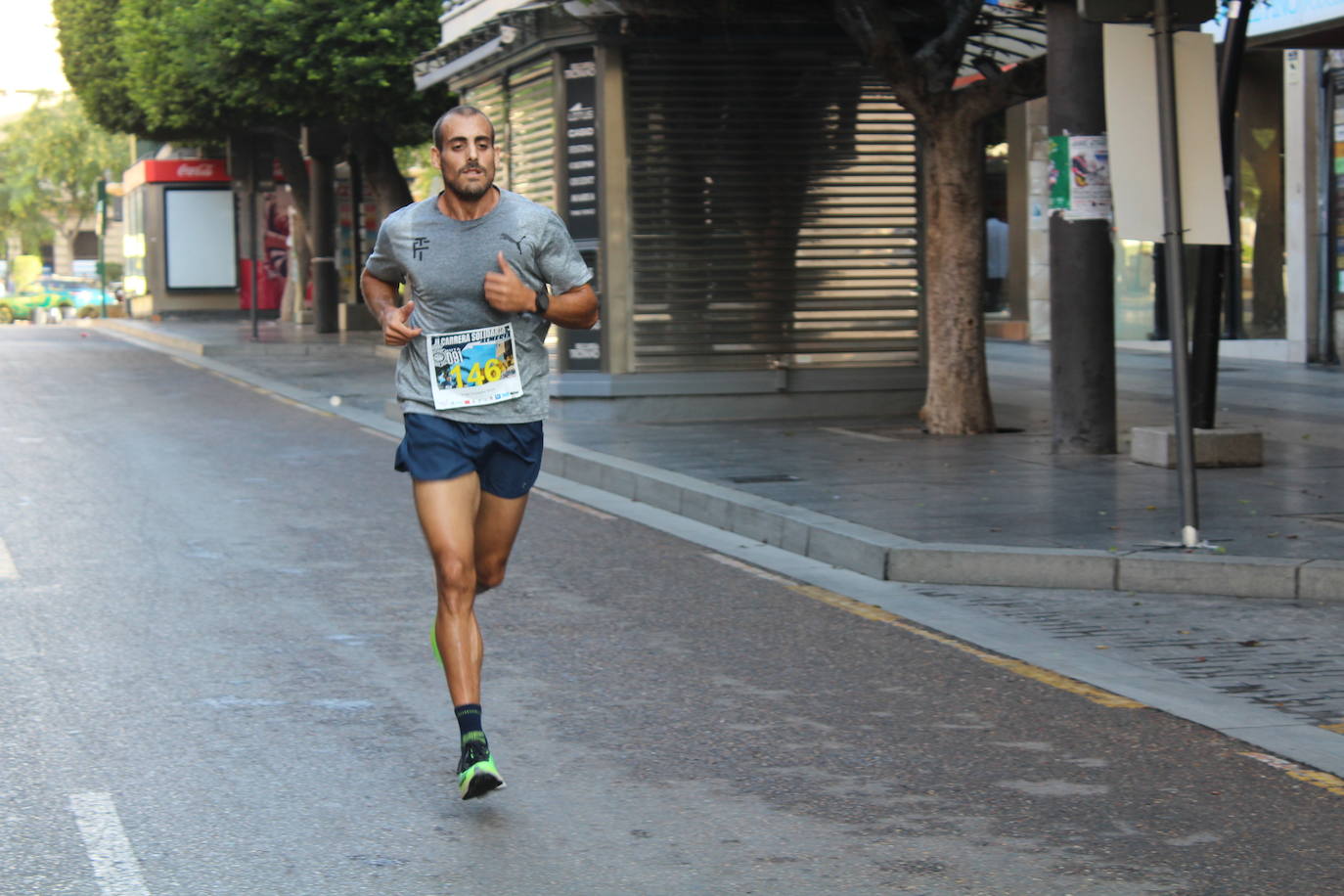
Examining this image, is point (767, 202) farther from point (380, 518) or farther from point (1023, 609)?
point (1023, 609)

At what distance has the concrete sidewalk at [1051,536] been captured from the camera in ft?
22.1

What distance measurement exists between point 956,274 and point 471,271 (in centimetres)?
914

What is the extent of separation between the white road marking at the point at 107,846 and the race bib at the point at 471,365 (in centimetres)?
142

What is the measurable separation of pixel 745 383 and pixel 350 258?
999 inches

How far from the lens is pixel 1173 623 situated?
25.0 feet

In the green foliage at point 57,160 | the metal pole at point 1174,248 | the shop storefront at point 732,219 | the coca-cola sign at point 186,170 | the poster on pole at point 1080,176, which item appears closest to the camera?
the metal pole at point 1174,248

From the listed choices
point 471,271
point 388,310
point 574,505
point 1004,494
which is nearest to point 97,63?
point 574,505

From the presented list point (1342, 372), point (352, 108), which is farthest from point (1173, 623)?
point (352, 108)

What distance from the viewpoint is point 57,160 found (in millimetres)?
70375

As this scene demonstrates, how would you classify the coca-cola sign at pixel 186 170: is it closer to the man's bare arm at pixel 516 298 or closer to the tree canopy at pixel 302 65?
the tree canopy at pixel 302 65

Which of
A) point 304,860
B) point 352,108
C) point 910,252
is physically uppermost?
point 352,108

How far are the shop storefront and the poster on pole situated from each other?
4.83m

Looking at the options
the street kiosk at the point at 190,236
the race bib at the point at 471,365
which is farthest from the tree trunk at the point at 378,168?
the race bib at the point at 471,365

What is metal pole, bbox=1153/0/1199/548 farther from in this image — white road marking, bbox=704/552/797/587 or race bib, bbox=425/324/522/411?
race bib, bbox=425/324/522/411
